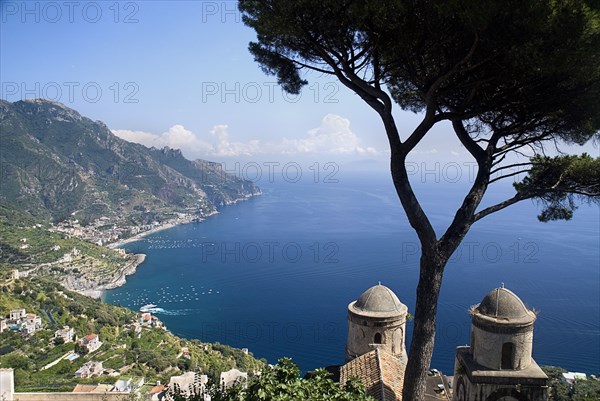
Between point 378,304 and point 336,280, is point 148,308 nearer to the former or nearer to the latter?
point 336,280

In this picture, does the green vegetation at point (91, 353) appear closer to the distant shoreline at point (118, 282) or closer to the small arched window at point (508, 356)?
the distant shoreline at point (118, 282)

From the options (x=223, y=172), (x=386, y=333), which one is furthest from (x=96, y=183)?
(x=386, y=333)

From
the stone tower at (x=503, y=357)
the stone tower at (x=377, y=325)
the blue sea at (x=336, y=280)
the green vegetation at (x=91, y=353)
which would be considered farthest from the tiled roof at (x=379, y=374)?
the blue sea at (x=336, y=280)

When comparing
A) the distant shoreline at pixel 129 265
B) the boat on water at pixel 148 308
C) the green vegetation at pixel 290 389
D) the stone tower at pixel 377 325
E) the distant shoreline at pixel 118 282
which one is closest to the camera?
the green vegetation at pixel 290 389

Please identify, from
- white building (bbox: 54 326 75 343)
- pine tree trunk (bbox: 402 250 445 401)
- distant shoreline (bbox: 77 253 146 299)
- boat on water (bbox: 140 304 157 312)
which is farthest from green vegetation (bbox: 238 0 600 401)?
distant shoreline (bbox: 77 253 146 299)

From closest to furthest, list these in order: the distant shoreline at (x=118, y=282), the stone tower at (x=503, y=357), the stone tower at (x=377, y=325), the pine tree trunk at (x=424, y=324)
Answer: the pine tree trunk at (x=424, y=324), the stone tower at (x=503, y=357), the stone tower at (x=377, y=325), the distant shoreline at (x=118, y=282)

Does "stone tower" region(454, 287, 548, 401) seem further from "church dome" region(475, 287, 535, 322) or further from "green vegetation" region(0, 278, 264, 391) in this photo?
"green vegetation" region(0, 278, 264, 391)
